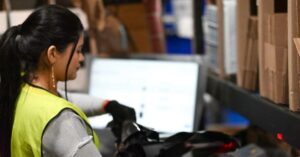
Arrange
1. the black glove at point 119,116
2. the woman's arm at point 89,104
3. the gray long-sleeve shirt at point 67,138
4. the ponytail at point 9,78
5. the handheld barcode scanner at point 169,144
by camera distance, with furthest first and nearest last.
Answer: the woman's arm at point 89,104 → the black glove at point 119,116 → the handheld barcode scanner at point 169,144 → the ponytail at point 9,78 → the gray long-sleeve shirt at point 67,138

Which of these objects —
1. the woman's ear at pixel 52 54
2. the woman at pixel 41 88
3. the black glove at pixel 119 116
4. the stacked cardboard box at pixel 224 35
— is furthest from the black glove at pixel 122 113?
the stacked cardboard box at pixel 224 35

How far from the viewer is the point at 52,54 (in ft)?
4.57

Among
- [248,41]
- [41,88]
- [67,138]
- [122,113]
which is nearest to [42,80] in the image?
[41,88]

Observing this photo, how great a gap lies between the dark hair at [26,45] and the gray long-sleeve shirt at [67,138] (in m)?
0.19

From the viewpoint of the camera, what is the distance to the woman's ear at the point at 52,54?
4.54ft

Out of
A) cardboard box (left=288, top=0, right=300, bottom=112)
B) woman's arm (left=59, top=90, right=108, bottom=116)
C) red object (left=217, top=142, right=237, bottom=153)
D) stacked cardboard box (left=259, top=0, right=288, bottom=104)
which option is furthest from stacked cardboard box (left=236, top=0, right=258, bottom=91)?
woman's arm (left=59, top=90, right=108, bottom=116)

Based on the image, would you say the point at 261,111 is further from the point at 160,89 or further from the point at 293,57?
the point at 160,89

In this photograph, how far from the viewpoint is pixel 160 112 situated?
7.08ft

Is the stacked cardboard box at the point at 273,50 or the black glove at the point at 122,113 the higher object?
the stacked cardboard box at the point at 273,50

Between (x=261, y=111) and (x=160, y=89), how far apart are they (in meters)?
0.63

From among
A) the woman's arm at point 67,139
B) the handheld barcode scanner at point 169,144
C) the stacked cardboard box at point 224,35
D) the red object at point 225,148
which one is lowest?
the red object at point 225,148

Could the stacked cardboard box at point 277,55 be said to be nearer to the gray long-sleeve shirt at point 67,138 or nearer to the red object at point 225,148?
the red object at point 225,148

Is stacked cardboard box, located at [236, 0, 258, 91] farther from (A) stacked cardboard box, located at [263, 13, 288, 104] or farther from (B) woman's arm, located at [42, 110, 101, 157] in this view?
(B) woman's arm, located at [42, 110, 101, 157]

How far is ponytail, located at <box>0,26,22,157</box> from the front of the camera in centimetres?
142
